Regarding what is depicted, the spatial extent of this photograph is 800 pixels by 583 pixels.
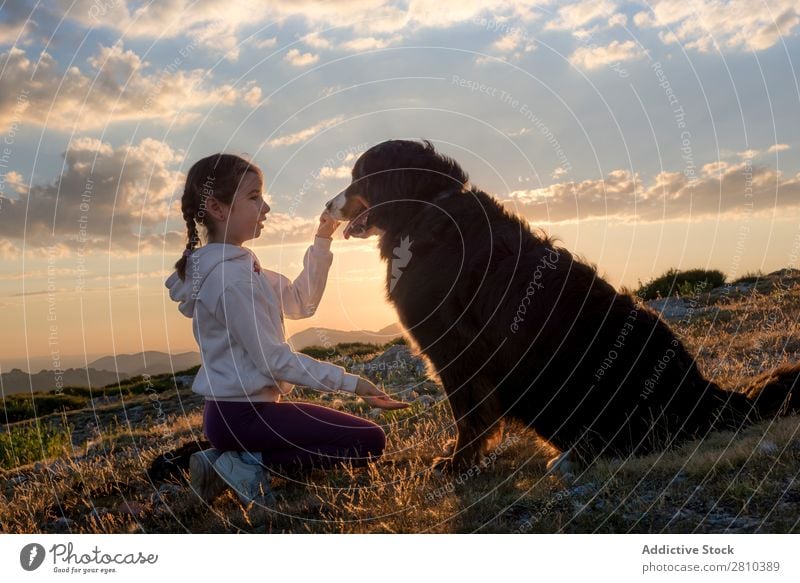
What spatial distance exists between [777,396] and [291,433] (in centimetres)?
338

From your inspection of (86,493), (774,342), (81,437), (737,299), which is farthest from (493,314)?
(737,299)

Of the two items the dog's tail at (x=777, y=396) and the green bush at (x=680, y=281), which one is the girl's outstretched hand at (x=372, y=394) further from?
the green bush at (x=680, y=281)

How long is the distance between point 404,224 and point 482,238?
640 mm

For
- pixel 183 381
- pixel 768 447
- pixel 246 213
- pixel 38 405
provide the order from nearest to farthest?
pixel 768 447
pixel 246 213
pixel 183 381
pixel 38 405

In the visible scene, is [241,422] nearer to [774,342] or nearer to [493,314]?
[493,314]

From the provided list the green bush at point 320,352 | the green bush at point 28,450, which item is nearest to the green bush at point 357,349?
the green bush at point 320,352

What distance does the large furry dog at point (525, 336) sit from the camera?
4.84 meters

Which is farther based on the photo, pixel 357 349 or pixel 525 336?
pixel 357 349

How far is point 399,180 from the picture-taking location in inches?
209

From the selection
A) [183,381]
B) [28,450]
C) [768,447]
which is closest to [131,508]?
[28,450]

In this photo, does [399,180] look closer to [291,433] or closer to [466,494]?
[291,433]

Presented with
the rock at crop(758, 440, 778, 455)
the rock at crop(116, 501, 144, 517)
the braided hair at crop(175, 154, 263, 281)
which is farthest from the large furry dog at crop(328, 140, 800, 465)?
the rock at crop(116, 501, 144, 517)

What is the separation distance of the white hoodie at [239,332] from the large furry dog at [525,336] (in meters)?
0.95

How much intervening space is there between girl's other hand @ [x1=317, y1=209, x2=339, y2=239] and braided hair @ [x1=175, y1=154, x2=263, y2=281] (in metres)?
0.64
